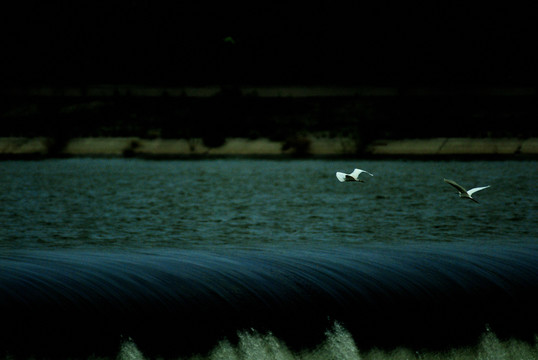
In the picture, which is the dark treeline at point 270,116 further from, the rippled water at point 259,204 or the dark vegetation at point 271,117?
the rippled water at point 259,204

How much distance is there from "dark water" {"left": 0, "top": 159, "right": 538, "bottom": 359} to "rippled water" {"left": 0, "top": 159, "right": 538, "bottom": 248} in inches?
6.9

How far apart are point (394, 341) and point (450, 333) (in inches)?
52.7

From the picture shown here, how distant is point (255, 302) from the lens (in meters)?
21.6

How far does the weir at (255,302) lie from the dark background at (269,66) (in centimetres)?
6010

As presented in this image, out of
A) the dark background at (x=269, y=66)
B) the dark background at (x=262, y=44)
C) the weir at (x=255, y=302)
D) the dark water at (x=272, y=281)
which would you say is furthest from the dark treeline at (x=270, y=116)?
the weir at (x=255, y=302)

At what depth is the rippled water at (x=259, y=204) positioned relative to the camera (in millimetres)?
33344

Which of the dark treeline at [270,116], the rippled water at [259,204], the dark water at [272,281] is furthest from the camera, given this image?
the dark treeline at [270,116]

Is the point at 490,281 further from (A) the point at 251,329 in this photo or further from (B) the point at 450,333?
(A) the point at 251,329

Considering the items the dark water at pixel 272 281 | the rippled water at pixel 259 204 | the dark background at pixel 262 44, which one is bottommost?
the rippled water at pixel 259 204

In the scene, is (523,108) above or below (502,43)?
below

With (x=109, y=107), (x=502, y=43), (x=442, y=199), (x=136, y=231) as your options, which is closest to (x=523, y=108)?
(x=502, y=43)

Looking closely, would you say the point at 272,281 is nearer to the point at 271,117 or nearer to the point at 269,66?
the point at 271,117

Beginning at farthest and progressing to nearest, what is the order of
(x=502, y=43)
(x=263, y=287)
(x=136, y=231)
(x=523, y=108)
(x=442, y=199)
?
(x=502, y=43), (x=523, y=108), (x=442, y=199), (x=136, y=231), (x=263, y=287)

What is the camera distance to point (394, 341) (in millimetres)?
20469
